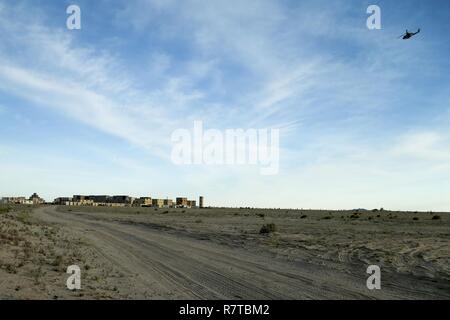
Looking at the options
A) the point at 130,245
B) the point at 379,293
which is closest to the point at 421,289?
the point at 379,293

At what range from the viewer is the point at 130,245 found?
24.0 meters

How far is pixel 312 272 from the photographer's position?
15312 mm

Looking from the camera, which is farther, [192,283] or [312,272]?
[312,272]

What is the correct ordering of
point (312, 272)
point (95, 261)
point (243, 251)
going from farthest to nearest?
point (243, 251) < point (95, 261) < point (312, 272)

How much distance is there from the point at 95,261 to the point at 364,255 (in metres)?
12.2

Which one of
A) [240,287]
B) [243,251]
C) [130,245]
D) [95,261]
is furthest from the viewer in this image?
[130,245]

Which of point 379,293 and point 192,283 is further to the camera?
point 192,283
